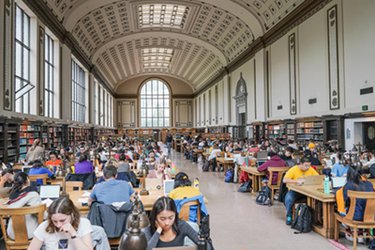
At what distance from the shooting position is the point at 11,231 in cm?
363

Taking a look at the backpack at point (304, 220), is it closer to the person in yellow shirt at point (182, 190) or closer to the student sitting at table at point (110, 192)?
the person in yellow shirt at point (182, 190)

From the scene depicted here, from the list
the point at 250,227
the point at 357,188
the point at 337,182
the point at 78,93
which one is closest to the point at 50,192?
the point at 250,227

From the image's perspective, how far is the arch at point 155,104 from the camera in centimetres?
4284

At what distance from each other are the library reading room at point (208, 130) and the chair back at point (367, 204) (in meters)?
0.02

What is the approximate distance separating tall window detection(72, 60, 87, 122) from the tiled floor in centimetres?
1474

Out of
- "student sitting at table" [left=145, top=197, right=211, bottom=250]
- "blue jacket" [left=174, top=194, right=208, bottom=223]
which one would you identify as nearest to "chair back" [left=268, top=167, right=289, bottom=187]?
"blue jacket" [left=174, top=194, right=208, bottom=223]

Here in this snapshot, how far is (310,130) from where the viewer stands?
46.4 feet

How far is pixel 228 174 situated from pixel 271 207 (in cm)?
375

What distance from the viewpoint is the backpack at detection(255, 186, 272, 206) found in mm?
7438

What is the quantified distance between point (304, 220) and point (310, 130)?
373 inches

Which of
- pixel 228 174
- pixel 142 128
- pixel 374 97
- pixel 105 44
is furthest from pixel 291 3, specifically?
pixel 142 128

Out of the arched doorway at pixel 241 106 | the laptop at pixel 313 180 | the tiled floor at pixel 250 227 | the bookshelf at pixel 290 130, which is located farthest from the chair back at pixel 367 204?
the arched doorway at pixel 241 106

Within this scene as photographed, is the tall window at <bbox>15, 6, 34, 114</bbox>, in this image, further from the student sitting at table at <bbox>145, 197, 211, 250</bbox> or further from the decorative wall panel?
the decorative wall panel

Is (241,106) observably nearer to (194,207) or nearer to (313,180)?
(313,180)
